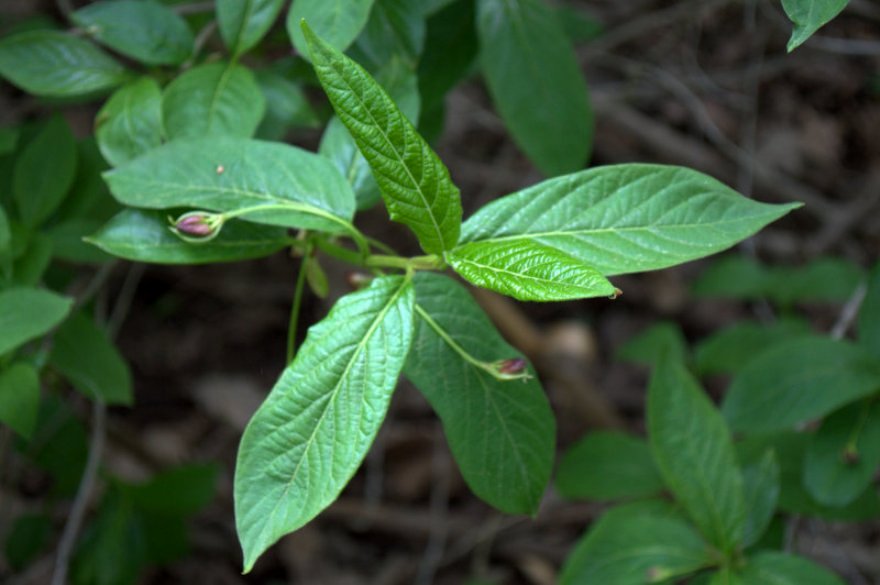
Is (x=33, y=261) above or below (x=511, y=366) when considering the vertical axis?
below

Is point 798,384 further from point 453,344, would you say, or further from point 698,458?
point 453,344

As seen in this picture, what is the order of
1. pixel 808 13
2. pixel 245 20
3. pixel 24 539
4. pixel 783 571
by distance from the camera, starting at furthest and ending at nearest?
pixel 24 539
pixel 783 571
pixel 245 20
pixel 808 13

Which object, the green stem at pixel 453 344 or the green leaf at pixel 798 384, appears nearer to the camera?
the green stem at pixel 453 344

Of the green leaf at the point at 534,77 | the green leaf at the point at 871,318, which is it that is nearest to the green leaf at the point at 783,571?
the green leaf at the point at 871,318

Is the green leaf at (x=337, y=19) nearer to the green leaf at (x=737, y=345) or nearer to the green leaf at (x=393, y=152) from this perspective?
the green leaf at (x=393, y=152)

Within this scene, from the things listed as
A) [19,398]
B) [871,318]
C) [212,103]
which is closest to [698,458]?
[871,318]

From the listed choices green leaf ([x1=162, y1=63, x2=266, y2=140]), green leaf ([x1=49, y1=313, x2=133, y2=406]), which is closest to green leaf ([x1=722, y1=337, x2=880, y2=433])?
green leaf ([x1=162, y1=63, x2=266, y2=140])

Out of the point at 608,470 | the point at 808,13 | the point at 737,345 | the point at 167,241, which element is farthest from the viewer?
the point at 737,345
